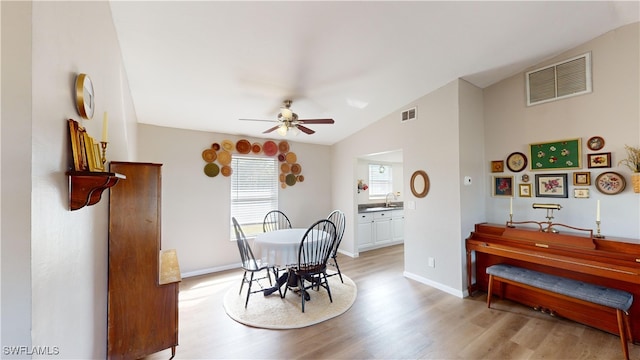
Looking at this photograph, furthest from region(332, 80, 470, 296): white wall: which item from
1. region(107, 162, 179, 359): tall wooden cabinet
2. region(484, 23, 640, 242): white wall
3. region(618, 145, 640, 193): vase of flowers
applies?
region(107, 162, 179, 359): tall wooden cabinet

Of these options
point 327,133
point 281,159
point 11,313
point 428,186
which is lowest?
point 11,313

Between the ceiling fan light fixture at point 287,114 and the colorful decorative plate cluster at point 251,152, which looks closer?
the ceiling fan light fixture at point 287,114

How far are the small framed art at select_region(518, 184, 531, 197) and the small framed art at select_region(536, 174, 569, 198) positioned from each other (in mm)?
90

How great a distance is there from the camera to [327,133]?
15.6 feet

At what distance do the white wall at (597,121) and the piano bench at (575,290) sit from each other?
0.69 m

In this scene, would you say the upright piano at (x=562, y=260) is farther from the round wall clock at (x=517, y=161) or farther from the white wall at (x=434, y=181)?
the round wall clock at (x=517, y=161)

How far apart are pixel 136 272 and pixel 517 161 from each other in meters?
4.32

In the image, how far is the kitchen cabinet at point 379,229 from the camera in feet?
17.2

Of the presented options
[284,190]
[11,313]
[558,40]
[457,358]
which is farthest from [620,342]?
[284,190]

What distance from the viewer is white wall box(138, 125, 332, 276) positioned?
3.78m

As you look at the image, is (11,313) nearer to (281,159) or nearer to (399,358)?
(399,358)

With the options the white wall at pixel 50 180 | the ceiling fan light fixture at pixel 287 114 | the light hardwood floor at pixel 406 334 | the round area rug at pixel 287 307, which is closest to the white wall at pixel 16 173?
the white wall at pixel 50 180

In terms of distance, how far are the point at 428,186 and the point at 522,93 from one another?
5.47 ft

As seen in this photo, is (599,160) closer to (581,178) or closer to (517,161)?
(581,178)
